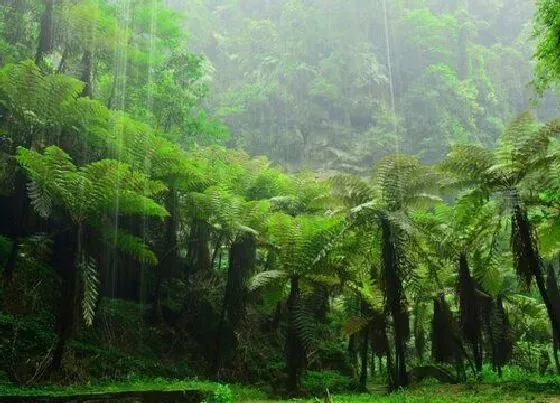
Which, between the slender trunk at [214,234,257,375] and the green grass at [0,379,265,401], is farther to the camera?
the slender trunk at [214,234,257,375]

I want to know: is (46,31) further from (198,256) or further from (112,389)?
(112,389)

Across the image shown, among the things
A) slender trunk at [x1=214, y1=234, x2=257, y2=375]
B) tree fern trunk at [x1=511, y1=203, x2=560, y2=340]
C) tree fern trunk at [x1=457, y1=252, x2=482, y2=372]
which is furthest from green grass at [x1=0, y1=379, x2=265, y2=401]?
tree fern trunk at [x1=511, y1=203, x2=560, y2=340]

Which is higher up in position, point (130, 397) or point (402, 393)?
point (130, 397)

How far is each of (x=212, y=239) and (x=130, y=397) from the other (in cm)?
673

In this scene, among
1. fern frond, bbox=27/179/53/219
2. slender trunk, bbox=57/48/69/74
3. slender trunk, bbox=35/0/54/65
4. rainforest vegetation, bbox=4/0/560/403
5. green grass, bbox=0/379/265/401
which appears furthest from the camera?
slender trunk, bbox=57/48/69/74

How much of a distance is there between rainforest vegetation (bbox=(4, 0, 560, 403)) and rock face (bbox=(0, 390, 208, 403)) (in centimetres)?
37

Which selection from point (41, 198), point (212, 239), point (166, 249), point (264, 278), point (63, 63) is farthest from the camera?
point (63, 63)

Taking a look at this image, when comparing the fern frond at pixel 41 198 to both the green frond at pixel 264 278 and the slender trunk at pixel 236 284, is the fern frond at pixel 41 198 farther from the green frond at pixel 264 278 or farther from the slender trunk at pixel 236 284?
the slender trunk at pixel 236 284

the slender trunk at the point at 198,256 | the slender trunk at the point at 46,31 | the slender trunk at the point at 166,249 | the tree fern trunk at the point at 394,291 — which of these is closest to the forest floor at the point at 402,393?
the tree fern trunk at the point at 394,291

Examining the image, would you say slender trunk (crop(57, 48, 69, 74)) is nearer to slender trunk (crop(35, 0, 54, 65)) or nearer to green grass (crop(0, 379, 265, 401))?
slender trunk (crop(35, 0, 54, 65))

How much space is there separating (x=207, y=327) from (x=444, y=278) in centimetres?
761

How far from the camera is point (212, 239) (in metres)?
13.6

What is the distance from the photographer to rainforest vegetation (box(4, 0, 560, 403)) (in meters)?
8.72

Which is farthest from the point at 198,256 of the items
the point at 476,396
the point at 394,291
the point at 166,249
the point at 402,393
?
the point at 476,396
